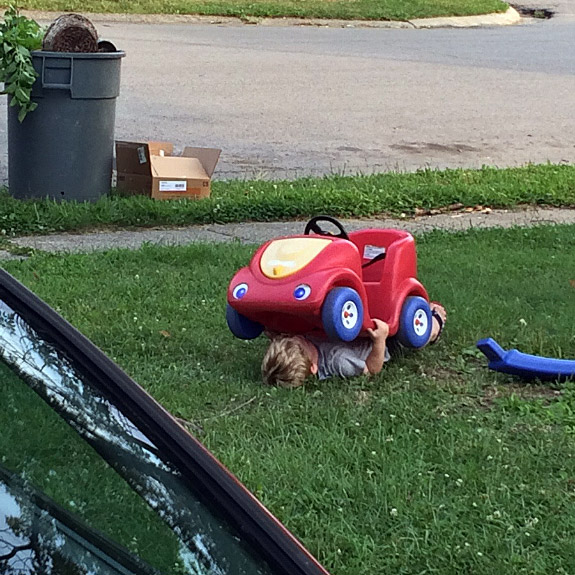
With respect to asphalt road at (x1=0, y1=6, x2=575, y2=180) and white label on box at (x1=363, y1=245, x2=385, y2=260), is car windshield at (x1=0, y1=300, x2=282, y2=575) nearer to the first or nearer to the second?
white label on box at (x1=363, y1=245, x2=385, y2=260)

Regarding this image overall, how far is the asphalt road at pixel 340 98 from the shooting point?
9.52 m

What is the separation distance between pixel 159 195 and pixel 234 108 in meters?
4.36

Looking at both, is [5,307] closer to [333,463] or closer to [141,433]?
[141,433]

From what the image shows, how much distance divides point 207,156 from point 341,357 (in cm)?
321

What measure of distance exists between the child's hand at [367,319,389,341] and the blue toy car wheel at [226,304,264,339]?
0.44 m

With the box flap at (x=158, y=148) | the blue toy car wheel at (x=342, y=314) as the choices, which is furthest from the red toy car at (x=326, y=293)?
the box flap at (x=158, y=148)

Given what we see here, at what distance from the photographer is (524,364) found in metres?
4.29

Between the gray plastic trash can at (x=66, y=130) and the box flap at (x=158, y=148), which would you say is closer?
the gray plastic trash can at (x=66, y=130)

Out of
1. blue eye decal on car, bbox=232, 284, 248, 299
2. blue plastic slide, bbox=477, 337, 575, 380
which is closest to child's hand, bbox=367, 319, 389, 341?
blue plastic slide, bbox=477, 337, 575, 380

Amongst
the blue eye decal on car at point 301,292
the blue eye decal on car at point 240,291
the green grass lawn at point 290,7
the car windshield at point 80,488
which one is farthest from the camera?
the green grass lawn at point 290,7

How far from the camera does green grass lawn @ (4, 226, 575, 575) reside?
3.18 m

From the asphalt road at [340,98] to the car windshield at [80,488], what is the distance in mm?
6636

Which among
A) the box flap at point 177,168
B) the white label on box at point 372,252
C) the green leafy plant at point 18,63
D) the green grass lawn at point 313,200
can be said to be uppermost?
the green leafy plant at point 18,63

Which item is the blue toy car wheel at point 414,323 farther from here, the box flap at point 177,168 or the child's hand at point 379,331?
the box flap at point 177,168
